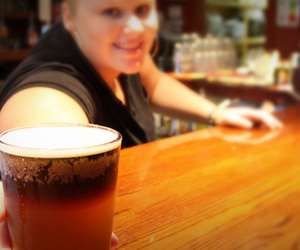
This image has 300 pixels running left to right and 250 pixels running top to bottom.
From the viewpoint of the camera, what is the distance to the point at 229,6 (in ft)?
17.6

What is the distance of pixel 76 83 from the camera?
983mm

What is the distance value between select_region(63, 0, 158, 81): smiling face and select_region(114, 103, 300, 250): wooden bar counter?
0.79ft

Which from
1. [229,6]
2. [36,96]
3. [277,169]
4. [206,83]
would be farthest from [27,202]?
[229,6]

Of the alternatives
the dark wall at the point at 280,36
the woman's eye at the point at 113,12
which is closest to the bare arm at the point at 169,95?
the woman's eye at the point at 113,12

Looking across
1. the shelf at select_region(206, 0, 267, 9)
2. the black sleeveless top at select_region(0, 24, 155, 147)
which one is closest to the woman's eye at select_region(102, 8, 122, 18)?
the black sleeveless top at select_region(0, 24, 155, 147)

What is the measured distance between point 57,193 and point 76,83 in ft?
1.98

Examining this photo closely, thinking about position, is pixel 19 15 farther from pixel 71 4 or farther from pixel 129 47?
pixel 129 47

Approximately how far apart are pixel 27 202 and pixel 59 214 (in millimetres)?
30

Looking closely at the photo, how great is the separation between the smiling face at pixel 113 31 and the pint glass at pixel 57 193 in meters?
0.69

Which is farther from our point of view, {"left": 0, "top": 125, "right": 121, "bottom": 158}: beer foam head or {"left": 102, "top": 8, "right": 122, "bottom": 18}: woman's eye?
{"left": 102, "top": 8, "right": 122, "bottom": 18}: woman's eye

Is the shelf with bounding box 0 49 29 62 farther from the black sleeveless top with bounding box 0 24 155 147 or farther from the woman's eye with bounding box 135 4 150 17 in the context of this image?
the woman's eye with bounding box 135 4 150 17

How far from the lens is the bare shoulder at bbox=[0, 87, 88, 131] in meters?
0.76

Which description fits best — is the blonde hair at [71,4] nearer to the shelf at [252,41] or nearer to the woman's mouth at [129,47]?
the woman's mouth at [129,47]

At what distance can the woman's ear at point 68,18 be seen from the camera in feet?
3.91
